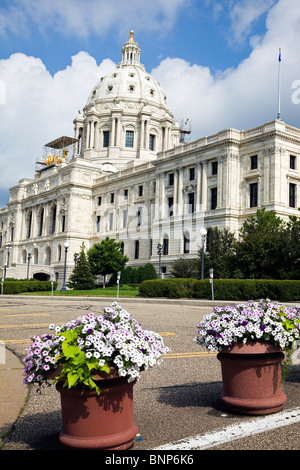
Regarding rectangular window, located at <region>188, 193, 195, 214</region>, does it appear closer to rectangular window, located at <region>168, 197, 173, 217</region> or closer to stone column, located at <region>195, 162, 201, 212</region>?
stone column, located at <region>195, 162, 201, 212</region>

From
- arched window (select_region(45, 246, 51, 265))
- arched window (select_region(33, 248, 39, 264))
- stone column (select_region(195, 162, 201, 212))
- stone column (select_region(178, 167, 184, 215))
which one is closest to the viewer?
stone column (select_region(195, 162, 201, 212))

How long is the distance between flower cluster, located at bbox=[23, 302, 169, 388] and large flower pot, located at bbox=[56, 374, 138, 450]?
16 centimetres

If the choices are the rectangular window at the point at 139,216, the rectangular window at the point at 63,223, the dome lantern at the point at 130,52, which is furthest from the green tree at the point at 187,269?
the dome lantern at the point at 130,52

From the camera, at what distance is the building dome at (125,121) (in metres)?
92.4

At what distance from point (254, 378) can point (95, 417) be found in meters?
2.23

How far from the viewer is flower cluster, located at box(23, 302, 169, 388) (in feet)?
13.7

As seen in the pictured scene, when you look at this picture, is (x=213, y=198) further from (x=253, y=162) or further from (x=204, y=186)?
(x=253, y=162)

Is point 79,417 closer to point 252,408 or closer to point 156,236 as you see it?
point 252,408

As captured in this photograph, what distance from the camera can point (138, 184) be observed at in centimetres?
6975

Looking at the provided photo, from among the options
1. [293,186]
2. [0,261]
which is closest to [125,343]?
[293,186]

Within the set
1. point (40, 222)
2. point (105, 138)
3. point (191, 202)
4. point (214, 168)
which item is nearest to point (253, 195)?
point (214, 168)

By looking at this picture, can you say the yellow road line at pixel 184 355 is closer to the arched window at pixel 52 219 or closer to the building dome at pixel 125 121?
the arched window at pixel 52 219

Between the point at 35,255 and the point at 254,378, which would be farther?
the point at 35,255

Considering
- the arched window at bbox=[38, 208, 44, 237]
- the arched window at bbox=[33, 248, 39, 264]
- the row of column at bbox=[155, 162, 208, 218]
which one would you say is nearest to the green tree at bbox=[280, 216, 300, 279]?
the row of column at bbox=[155, 162, 208, 218]
